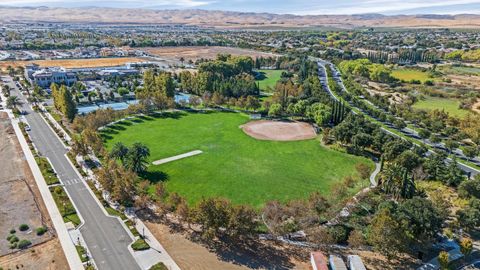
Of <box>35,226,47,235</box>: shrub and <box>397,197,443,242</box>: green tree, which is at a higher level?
<box>397,197,443,242</box>: green tree

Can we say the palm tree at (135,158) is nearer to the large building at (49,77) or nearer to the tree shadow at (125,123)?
the tree shadow at (125,123)

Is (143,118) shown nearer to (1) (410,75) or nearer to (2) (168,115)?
(2) (168,115)

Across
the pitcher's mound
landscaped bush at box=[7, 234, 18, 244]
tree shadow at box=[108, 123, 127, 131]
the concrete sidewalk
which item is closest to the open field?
tree shadow at box=[108, 123, 127, 131]

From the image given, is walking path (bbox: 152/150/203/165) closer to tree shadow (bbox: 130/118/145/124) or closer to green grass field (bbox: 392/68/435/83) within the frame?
tree shadow (bbox: 130/118/145/124)

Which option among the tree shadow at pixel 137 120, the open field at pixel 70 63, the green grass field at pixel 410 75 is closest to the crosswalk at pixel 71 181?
the tree shadow at pixel 137 120

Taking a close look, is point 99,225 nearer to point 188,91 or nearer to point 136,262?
point 136,262

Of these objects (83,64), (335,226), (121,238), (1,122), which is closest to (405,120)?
(335,226)
